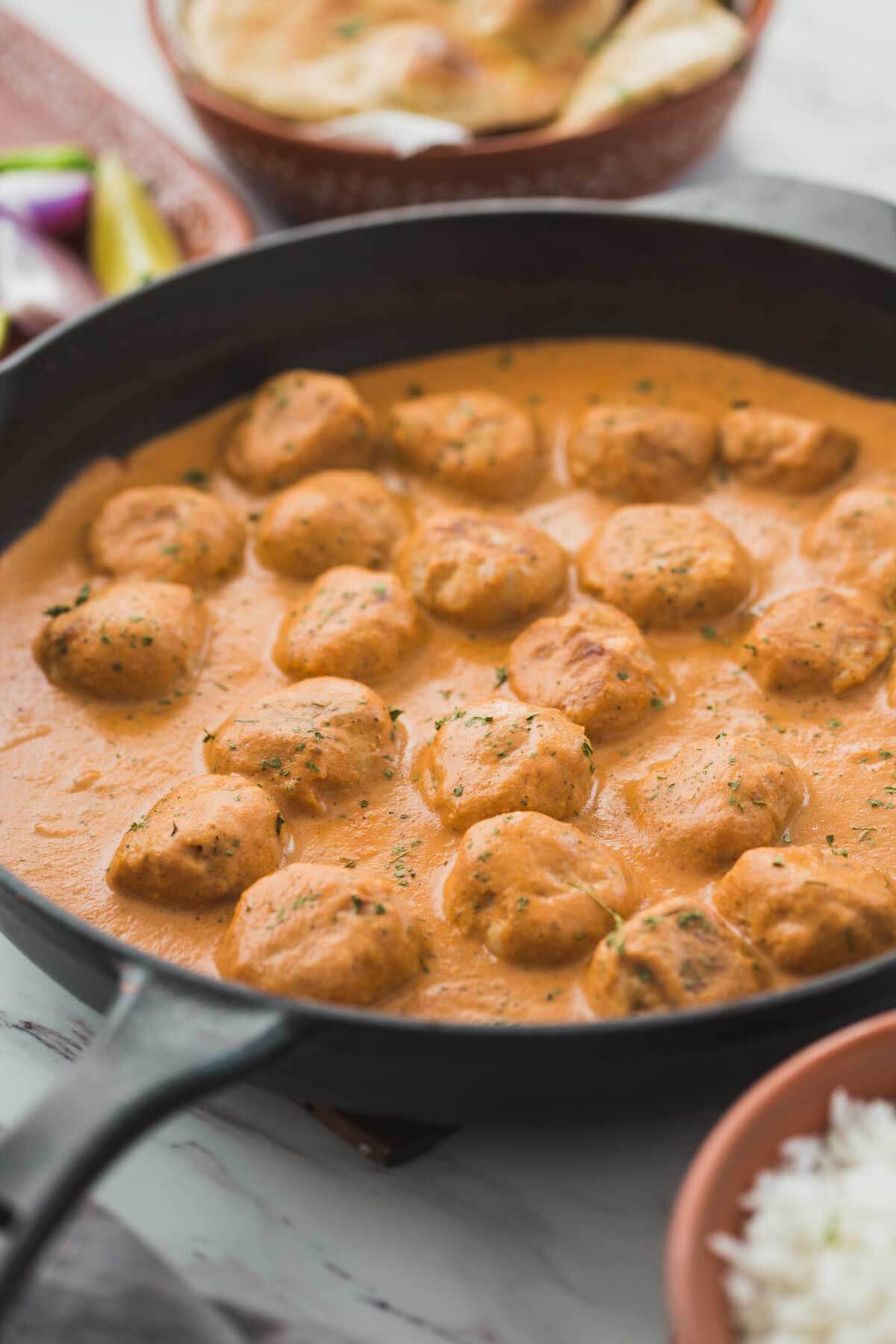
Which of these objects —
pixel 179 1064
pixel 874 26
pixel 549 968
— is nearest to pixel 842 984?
pixel 549 968

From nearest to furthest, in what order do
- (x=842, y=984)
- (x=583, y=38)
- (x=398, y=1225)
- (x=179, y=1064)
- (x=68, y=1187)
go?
1. (x=68, y=1187)
2. (x=179, y=1064)
3. (x=842, y=984)
4. (x=398, y=1225)
5. (x=583, y=38)

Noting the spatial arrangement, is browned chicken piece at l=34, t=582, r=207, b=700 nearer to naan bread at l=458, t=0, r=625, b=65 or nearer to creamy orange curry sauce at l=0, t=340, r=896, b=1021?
creamy orange curry sauce at l=0, t=340, r=896, b=1021

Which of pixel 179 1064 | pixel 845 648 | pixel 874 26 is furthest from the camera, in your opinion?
pixel 874 26

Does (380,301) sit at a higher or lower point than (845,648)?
higher

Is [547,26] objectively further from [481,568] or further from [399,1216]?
[399,1216]

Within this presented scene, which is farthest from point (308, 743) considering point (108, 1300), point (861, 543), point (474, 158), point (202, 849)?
point (474, 158)

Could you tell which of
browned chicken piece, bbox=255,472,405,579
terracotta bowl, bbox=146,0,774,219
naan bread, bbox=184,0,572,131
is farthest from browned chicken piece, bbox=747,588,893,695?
naan bread, bbox=184,0,572,131

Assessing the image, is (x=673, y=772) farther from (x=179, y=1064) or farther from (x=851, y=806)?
(x=179, y=1064)

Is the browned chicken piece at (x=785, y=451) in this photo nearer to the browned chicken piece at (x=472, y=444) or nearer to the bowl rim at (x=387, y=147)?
the browned chicken piece at (x=472, y=444)
